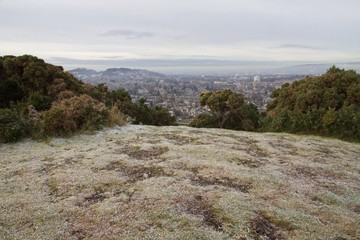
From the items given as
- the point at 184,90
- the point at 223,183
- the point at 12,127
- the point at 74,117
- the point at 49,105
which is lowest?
the point at 184,90

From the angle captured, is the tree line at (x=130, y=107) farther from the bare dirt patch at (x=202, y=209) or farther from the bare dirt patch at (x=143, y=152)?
the bare dirt patch at (x=202, y=209)

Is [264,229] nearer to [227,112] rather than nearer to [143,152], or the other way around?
[143,152]

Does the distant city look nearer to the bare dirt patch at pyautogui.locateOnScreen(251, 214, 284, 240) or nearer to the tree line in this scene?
the tree line

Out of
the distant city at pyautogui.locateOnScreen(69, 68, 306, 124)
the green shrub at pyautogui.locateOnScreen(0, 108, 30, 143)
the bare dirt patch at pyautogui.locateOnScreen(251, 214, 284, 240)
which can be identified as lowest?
the distant city at pyautogui.locateOnScreen(69, 68, 306, 124)

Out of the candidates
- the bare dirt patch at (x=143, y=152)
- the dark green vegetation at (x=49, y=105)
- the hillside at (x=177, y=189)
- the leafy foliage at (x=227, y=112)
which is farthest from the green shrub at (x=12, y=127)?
the leafy foliage at (x=227, y=112)

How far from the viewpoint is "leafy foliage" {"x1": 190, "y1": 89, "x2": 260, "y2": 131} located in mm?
26562

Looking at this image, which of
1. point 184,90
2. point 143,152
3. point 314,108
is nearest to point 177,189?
point 143,152

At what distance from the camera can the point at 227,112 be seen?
1069 inches

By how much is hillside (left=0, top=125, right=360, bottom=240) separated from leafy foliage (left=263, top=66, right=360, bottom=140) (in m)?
2.63

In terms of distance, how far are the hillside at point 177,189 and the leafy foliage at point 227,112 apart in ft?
41.2

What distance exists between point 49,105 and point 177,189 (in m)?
12.4

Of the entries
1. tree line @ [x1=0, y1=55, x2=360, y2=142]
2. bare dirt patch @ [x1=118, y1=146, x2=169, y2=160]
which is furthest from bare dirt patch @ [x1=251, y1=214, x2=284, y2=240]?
tree line @ [x1=0, y1=55, x2=360, y2=142]

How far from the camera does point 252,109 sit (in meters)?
27.7

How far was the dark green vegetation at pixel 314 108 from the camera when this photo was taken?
16.4 meters
